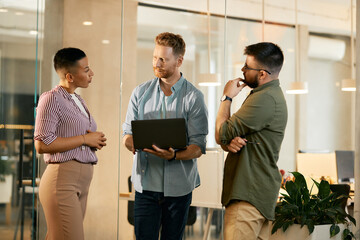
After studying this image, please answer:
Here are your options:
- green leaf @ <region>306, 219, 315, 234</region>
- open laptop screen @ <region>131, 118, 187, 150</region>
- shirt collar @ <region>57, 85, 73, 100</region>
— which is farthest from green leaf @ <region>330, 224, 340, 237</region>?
shirt collar @ <region>57, 85, 73, 100</region>

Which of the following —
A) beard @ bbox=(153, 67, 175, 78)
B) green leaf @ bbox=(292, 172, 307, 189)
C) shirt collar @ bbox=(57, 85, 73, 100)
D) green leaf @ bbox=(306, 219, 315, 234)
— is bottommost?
green leaf @ bbox=(306, 219, 315, 234)

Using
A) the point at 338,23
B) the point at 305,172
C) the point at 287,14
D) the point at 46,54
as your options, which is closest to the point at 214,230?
the point at 46,54

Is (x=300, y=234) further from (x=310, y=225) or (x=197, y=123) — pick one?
(x=197, y=123)

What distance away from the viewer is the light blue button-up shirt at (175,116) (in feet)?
9.35

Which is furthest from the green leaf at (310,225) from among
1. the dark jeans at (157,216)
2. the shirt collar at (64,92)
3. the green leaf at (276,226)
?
the shirt collar at (64,92)

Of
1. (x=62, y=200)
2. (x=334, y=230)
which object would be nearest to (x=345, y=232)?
(x=334, y=230)

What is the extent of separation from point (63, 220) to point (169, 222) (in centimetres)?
57

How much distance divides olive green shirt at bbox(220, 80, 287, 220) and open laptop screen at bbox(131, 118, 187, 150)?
0.23 m

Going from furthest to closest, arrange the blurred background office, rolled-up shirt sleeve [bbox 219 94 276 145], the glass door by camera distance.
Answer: the glass door < the blurred background office < rolled-up shirt sleeve [bbox 219 94 276 145]

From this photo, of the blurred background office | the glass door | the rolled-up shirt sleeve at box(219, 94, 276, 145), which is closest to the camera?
the rolled-up shirt sleeve at box(219, 94, 276, 145)

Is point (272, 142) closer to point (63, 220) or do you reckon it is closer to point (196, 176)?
point (196, 176)

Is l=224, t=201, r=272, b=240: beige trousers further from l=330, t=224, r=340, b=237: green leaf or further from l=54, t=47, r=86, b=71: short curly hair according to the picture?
l=330, t=224, r=340, b=237: green leaf

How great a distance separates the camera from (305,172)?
19.9 feet

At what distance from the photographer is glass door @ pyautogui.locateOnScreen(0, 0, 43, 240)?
390 centimetres
